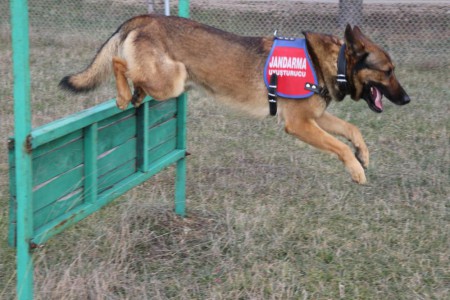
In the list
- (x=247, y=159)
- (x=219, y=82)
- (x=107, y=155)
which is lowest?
(x=247, y=159)

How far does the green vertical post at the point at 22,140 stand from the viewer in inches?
110

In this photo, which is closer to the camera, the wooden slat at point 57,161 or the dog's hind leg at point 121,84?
→ the wooden slat at point 57,161

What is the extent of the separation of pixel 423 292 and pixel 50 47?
7872mm

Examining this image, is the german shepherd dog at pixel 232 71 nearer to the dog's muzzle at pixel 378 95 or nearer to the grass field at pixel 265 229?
the dog's muzzle at pixel 378 95

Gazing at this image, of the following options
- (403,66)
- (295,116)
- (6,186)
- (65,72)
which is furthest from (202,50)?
(403,66)

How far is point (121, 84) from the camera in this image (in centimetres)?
398

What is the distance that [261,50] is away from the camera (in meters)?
4.35

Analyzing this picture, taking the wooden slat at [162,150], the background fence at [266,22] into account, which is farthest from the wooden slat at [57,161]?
the background fence at [266,22]

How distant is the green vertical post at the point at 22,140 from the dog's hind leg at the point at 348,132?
7.16 ft

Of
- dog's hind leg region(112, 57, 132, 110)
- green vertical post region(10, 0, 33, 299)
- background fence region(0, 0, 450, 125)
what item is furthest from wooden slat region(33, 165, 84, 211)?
background fence region(0, 0, 450, 125)

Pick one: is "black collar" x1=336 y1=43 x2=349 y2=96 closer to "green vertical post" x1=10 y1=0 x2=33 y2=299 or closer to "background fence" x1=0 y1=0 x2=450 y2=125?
"green vertical post" x1=10 y1=0 x2=33 y2=299

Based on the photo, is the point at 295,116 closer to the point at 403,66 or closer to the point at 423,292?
the point at 423,292

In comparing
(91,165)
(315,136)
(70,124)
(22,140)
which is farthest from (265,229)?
(22,140)

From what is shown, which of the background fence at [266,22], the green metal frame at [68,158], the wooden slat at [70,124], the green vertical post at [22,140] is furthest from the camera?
the background fence at [266,22]
